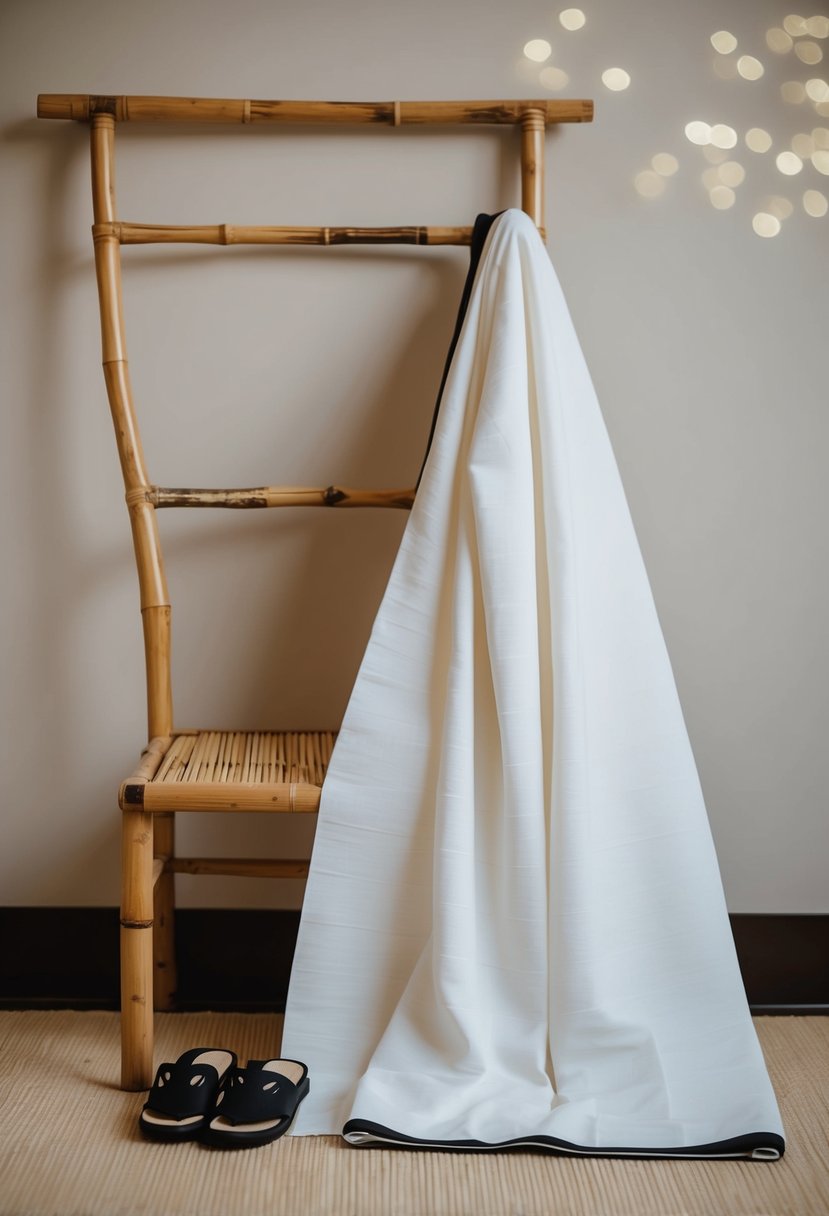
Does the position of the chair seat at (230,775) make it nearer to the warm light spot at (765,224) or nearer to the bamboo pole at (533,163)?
the bamboo pole at (533,163)

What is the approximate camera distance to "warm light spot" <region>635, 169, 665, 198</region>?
1.29 metres

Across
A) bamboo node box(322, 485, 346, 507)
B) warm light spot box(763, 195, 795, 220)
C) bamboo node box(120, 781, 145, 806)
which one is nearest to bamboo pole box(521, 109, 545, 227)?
warm light spot box(763, 195, 795, 220)

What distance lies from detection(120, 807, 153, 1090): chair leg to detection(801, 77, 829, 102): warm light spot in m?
1.32

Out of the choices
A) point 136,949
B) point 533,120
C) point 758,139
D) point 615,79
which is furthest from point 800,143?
point 136,949

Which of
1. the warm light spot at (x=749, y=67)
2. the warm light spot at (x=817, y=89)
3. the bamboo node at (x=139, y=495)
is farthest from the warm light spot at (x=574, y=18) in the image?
the bamboo node at (x=139, y=495)

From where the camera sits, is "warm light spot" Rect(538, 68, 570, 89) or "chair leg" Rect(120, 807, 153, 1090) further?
"warm light spot" Rect(538, 68, 570, 89)

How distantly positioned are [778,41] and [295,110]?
69 cm

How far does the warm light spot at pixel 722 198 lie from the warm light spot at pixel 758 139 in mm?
67

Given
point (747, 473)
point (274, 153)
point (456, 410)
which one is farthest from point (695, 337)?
point (274, 153)

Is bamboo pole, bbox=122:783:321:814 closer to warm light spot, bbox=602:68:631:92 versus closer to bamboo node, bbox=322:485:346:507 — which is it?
bamboo node, bbox=322:485:346:507

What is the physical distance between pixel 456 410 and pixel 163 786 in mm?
567

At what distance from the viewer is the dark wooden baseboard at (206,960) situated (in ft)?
4.33

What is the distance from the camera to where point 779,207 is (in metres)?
1.30

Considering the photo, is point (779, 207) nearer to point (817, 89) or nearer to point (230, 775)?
point (817, 89)
